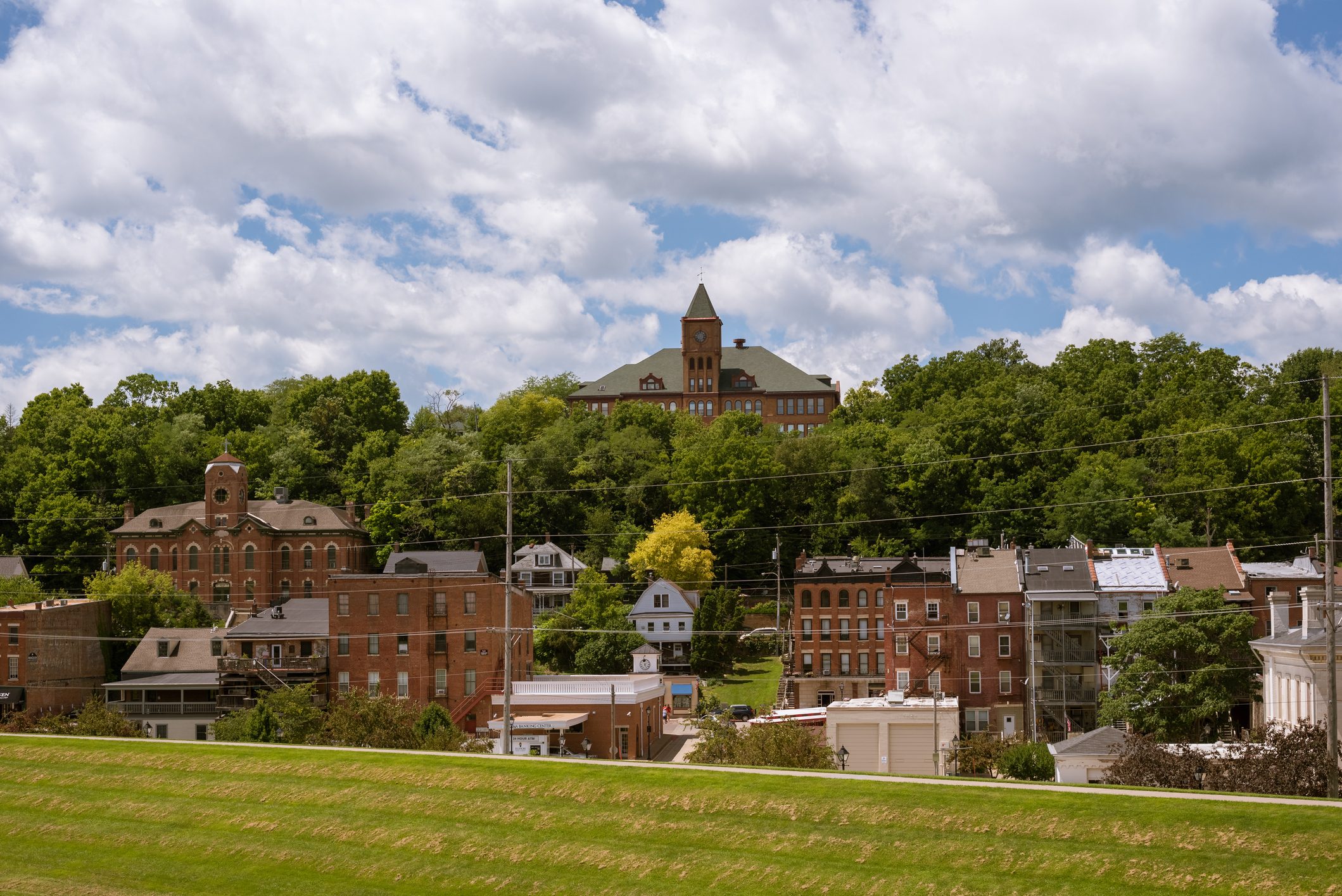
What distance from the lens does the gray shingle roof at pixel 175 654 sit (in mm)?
73688

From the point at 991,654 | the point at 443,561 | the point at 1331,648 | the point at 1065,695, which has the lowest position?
the point at 1065,695

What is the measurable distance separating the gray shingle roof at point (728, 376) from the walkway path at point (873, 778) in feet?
341

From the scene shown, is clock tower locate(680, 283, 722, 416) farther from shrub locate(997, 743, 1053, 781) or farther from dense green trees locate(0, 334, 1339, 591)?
shrub locate(997, 743, 1053, 781)

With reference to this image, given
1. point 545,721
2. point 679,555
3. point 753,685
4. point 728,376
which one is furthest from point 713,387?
point 545,721

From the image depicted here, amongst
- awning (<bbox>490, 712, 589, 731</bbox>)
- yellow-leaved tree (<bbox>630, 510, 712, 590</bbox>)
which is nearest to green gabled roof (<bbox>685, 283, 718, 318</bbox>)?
yellow-leaved tree (<bbox>630, 510, 712, 590</bbox>)

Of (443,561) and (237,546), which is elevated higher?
(237,546)

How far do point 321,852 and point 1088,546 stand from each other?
48.5m

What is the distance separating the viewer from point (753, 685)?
256 ft

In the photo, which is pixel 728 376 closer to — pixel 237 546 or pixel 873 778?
pixel 237 546

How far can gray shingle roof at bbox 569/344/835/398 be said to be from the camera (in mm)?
143375

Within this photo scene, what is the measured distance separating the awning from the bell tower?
133ft

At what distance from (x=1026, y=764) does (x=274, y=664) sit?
37.4 meters

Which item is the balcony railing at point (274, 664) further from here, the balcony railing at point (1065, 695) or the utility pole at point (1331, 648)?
the utility pole at point (1331, 648)

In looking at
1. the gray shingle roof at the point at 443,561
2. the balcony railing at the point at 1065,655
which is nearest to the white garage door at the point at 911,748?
the balcony railing at the point at 1065,655
